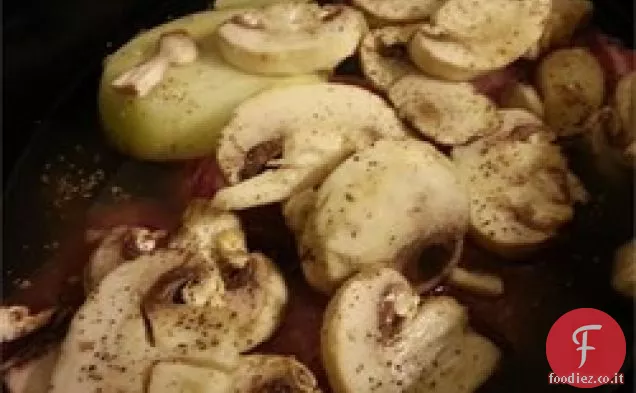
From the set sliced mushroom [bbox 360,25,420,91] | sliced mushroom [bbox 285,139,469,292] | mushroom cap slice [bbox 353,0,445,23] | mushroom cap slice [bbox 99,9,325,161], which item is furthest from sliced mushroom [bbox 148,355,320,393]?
mushroom cap slice [bbox 353,0,445,23]

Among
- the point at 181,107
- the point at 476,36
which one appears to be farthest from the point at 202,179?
the point at 476,36

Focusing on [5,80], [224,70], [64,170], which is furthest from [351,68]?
[5,80]

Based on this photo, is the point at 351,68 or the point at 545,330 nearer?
the point at 545,330

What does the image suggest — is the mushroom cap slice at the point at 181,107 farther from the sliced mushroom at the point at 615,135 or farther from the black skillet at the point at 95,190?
the sliced mushroom at the point at 615,135

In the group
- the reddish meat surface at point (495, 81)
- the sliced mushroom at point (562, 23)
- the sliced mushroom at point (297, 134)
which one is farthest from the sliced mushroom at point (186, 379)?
the sliced mushroom at point (562, 23)

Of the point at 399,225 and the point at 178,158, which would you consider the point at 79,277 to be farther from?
the point at 399,225

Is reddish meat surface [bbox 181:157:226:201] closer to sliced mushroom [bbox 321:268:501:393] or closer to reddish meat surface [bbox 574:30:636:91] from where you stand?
sliced mushroom [bbox 321:268:501:393]

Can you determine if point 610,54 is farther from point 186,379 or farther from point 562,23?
point 186,379
